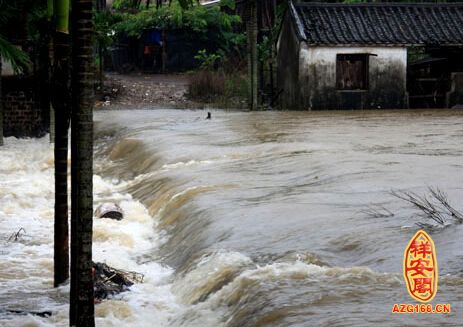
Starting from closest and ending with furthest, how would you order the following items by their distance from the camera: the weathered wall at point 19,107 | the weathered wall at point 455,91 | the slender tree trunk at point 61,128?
the slender tree trunk at point 61,128 < the weathered wall at point 19,107 < the weathered wall at point 455,91

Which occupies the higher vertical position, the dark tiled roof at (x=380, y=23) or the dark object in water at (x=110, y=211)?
the dark tiled roof at (x=380, y=23)

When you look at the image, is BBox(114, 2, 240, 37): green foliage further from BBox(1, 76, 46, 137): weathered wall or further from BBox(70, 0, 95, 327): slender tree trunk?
BBox(70, 0, 95, 327): slender tree trunk

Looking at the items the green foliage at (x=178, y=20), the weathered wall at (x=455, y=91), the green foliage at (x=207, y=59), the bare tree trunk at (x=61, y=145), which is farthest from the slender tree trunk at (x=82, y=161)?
the green foliage at (x=178, y=20)

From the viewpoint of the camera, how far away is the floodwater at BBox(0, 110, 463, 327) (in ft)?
20.4

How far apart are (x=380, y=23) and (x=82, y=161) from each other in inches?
895

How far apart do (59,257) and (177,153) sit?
7.44m

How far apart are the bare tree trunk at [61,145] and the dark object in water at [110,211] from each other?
11.9 ft

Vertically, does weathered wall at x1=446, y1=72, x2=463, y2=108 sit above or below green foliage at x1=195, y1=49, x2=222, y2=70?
below

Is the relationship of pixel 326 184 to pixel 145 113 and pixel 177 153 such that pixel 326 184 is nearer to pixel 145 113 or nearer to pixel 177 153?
pixel 177 153

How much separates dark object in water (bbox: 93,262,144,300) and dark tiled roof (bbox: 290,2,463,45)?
61.5ft

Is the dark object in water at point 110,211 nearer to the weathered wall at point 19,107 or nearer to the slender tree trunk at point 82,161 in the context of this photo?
the slender tree trunk at point 82,161

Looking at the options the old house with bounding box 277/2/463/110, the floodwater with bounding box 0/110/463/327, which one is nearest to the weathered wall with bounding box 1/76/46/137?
the floodwater with bounding box 0/110/463/327

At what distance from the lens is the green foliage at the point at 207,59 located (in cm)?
3597

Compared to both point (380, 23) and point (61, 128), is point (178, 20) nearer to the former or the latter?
point (380, 23)
